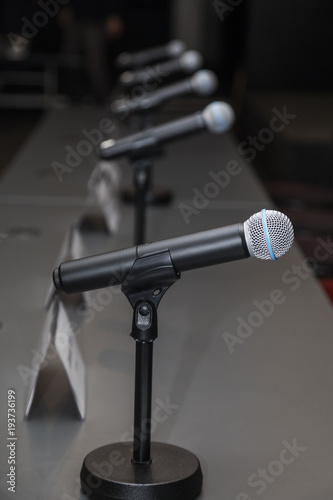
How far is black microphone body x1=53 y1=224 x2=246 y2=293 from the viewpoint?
36.2 inches

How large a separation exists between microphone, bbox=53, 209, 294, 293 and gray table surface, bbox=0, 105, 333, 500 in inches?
11.1

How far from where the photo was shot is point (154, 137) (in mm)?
1727

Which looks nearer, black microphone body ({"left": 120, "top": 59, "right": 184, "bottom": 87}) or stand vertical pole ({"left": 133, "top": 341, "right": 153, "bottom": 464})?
stand vertical pole ({"left": 133, "top": 341, "right": 153, "bottom": 464})

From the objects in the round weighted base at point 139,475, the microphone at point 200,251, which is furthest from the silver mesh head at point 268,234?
the round weighted base at point 139,475

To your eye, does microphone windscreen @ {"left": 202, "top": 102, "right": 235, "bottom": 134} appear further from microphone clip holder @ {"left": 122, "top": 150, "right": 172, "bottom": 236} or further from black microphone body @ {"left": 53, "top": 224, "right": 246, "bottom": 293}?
black microphone body @ {"left": 53, "top": 224, "right": 246, "bottom": 293}

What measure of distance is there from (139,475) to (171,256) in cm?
28

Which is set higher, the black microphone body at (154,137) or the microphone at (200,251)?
the microphone at (200,251)

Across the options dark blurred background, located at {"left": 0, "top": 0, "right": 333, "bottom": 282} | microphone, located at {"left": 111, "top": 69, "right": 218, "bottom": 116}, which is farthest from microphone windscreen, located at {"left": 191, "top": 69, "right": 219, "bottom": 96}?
dark blurred background, located at {"left": 0, "top": 0, "right": 333, "bottom": 282}

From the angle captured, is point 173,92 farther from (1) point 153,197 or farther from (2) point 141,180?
(2) point 141,180

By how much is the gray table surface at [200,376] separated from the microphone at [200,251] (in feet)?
0.92

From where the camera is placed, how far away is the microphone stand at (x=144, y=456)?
3.16ft

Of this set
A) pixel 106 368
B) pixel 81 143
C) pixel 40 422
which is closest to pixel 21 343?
pixel 106 368

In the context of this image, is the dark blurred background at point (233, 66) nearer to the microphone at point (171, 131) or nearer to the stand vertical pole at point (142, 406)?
the microphone at point (171, 131)

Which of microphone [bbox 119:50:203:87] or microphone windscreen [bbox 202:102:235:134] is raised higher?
microphone windscreen [bbox 202:102:235:134]
